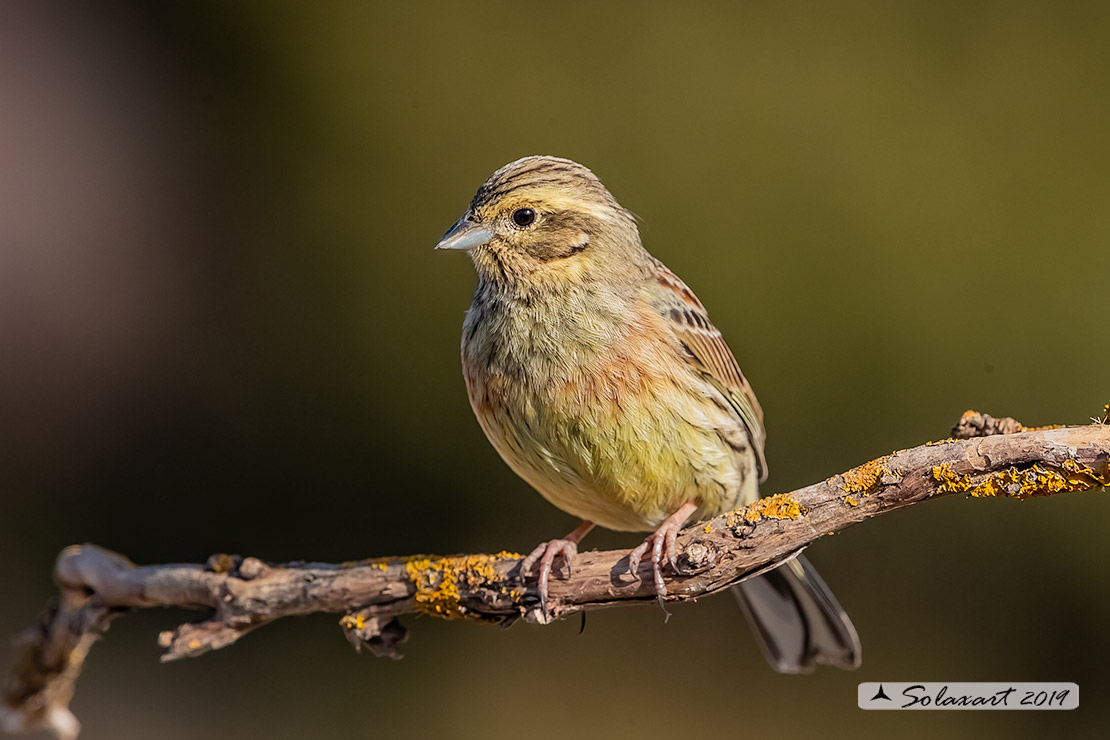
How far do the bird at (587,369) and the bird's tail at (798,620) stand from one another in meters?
0.57

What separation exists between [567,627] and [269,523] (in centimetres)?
196

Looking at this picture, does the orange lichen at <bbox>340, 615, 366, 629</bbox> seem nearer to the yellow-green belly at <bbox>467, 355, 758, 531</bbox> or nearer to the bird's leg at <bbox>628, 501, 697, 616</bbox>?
the yellow-green belly at <bbox>467, 355, 758, 531</bbox>

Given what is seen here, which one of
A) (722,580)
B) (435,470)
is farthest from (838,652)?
(435,470)

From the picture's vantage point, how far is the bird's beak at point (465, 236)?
3727 millimetres

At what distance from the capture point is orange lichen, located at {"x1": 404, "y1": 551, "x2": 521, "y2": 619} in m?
3.80

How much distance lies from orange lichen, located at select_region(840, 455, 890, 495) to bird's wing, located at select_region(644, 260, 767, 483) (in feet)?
3.11

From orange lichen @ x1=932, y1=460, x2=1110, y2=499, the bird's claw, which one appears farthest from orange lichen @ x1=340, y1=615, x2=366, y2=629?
orange lichen @ x1=932, y1=460, x2=1110, y2=499

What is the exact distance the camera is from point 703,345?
4.09 m

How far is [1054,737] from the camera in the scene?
6.03 m

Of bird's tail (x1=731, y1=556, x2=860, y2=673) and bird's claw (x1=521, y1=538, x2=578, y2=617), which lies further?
bird's tail (x1=731, y1=556, x2=860, y2=673)

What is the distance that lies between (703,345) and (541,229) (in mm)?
751

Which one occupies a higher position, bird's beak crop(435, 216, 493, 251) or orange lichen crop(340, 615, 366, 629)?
bird's beak crop(435, 216, 493, 251)

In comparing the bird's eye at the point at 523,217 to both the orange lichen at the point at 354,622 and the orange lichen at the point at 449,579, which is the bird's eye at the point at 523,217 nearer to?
the orange lichen at the point at 449,579

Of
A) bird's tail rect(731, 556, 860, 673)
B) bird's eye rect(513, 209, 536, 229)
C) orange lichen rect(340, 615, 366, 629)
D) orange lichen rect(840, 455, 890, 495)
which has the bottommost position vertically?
orange lichen rect(340, 615, 366, 629)
